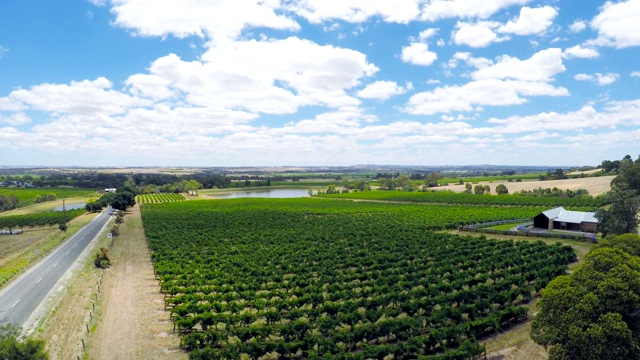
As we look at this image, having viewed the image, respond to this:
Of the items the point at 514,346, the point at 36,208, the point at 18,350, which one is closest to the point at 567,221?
the point at 514,346

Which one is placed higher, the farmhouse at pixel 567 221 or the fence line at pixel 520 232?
the farmhouse at pixel 567 221

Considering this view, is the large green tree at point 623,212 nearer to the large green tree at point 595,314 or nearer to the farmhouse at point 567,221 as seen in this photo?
the farmhouse at point 567,221

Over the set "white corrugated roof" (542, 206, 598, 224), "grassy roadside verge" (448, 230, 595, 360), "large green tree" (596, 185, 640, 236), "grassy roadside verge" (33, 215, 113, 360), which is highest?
"large green tree" (596, 185, 640, 236)

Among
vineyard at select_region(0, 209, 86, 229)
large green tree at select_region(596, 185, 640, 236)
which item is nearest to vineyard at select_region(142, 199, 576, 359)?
large green tree at select_region(596, 185, 640, 236)

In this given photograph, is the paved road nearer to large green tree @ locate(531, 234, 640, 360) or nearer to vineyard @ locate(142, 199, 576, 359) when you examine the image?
vineyard @ locate(142, 199, 576, 359)

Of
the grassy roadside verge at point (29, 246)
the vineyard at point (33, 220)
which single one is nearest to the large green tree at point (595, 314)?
the grassy roadside verge at point (29, 246)

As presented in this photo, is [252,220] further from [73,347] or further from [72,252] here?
[73,347]

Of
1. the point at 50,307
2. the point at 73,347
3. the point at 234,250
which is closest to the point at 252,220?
the point at 234,250
